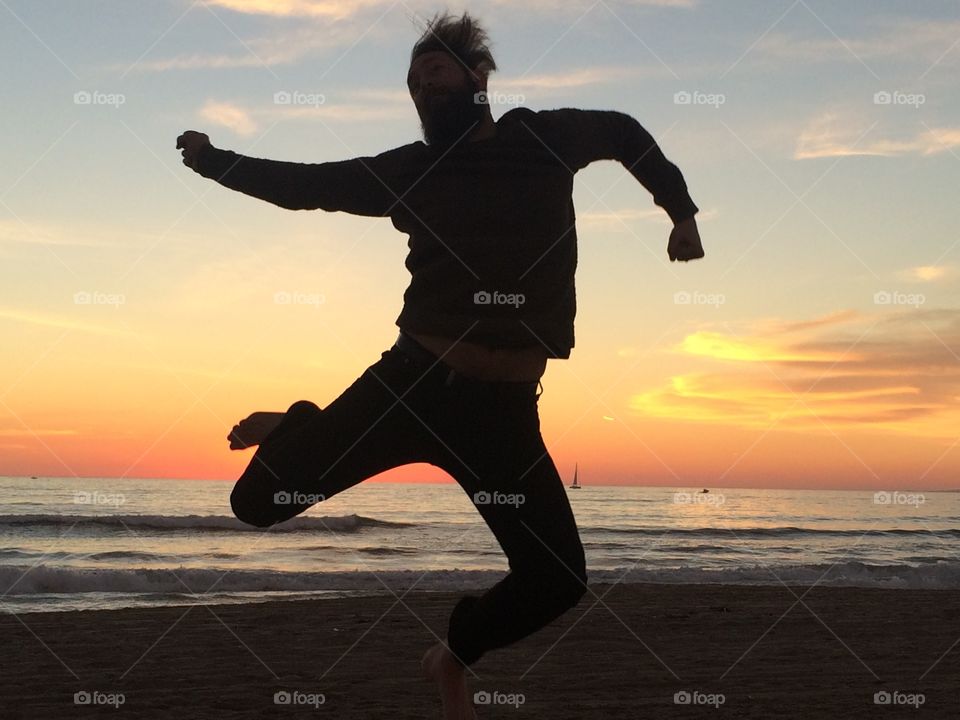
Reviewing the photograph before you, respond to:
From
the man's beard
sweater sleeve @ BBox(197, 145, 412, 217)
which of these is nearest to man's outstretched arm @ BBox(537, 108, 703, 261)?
the man's beard

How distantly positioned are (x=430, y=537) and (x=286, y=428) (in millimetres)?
23007

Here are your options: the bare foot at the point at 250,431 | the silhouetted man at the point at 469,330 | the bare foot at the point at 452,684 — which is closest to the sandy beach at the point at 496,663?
the bare foot at the point at 452,684

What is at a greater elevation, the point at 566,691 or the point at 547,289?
the point at 547,289

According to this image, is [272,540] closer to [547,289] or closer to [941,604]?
[941,604]

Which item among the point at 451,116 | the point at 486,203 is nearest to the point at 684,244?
the point at 486,203

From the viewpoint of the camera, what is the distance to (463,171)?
283cm

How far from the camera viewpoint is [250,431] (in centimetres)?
306

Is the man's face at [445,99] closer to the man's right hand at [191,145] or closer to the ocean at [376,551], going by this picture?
the man's right hand at [191,145]

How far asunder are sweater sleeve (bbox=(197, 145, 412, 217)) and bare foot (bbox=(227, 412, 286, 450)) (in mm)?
654

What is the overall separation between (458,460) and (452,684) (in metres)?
0.79

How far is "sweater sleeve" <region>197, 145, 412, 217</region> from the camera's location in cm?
290

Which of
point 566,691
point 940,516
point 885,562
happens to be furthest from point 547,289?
point 940,516

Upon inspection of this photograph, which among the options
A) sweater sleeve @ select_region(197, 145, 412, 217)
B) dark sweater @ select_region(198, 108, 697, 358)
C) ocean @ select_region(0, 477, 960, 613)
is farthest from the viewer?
ocean @ select_region(0, 477, 960, 613)

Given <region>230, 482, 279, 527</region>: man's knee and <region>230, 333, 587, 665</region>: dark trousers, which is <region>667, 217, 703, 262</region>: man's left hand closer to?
<region>230, 333, 587, 665</region>: dark trousers
